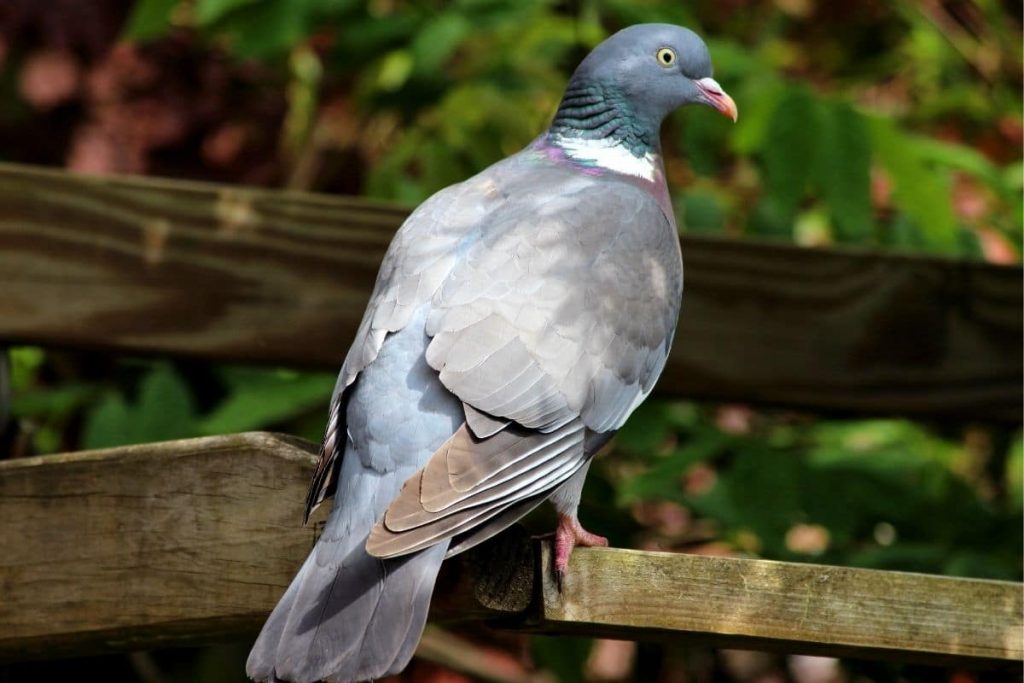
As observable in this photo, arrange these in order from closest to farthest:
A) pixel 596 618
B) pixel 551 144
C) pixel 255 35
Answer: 1. pixel 596 618
2. pixel 551 144
3. pixel 255 35

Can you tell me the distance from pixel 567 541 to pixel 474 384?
226 mm

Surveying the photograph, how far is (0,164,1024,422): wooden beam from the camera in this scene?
242cm

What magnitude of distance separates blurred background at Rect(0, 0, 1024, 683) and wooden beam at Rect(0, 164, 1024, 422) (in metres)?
0.11

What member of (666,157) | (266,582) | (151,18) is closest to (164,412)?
(151,18)

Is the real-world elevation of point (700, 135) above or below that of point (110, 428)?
above

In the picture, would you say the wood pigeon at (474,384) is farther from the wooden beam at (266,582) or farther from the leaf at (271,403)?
the leaf at (271,403)

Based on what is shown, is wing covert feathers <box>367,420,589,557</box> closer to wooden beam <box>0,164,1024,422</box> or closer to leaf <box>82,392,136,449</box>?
wooden beam <box>0,164,1024,422</box>

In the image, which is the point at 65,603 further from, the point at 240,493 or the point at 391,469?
the point at 391,469

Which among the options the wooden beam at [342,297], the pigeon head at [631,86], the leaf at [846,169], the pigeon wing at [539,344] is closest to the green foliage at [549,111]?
the leaf at [846,169]

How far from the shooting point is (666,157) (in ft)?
15.1

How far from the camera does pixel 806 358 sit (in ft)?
8.50

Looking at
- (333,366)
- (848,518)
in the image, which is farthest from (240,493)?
(848,518)

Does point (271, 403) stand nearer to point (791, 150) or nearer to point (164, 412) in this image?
point (164, 412)

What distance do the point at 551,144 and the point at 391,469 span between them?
870 mm
